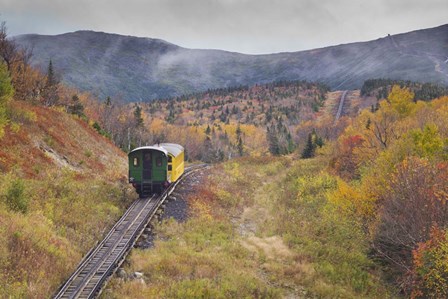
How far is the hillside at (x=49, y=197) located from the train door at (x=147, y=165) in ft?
6.18

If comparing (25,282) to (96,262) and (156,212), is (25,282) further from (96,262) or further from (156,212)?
(156,212)

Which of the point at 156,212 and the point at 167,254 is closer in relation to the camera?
the point at 167,254

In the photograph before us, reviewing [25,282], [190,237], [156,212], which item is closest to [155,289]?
[25,282]

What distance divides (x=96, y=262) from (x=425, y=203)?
15005 mm

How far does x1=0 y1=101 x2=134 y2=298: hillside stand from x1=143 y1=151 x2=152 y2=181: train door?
1.88m

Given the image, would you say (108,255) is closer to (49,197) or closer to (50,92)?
(49,197)

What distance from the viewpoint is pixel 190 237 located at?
21219mm

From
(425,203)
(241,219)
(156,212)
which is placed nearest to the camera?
(425,203)

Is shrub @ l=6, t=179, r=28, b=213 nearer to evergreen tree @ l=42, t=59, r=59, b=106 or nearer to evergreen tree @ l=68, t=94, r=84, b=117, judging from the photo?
evergreen tree @ l=42, t=59, r=59, b=106

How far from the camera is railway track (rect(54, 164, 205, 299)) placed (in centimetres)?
1381

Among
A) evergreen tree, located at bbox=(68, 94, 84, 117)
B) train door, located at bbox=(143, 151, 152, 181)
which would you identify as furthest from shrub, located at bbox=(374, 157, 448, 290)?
evergreen tree, located at bbox=(68, 94, 84, 117)

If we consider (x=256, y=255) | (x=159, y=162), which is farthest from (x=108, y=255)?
(x=159, y=162)

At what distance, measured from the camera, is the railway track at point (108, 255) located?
13812 millimetres

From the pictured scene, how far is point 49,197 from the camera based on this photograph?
71.1ft
